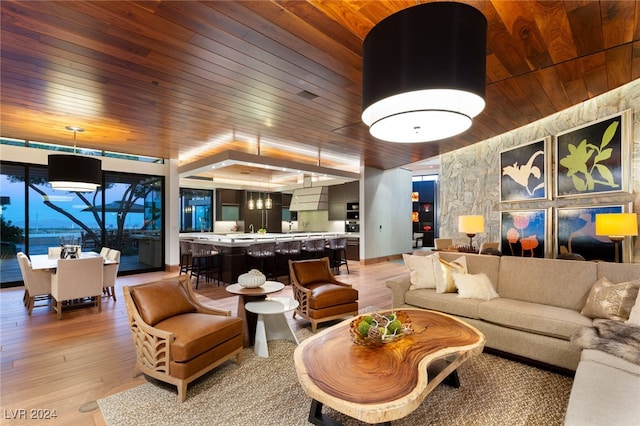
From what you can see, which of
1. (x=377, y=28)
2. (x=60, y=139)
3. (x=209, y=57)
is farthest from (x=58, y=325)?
(x=377, y=28)

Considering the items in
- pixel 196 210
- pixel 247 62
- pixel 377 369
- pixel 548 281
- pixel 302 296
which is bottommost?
pixel 302 296

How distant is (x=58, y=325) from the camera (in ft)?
13.5

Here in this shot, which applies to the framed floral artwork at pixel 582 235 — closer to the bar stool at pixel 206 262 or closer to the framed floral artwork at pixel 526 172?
the framed floral artwork at pixel 526 172

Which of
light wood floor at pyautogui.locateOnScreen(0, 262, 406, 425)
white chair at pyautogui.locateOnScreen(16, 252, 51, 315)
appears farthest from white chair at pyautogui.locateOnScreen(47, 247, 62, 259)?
white chair at pyautogui.locateOnScreen(16, 252, 51, 315)

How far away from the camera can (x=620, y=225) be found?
3.36 m

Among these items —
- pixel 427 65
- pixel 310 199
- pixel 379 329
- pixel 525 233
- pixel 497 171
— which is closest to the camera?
pixel 427 65

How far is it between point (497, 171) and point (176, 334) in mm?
5949

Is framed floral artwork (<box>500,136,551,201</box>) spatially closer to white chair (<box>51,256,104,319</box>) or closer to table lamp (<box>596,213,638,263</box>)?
table lamp (<box>596,213,638,263</box>)

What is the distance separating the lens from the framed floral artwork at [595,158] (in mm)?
3754

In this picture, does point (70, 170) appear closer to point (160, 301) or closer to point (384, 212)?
point (160, 301)

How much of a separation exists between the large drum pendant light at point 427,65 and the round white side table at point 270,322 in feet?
7.62

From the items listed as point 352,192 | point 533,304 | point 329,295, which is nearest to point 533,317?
point 533,304

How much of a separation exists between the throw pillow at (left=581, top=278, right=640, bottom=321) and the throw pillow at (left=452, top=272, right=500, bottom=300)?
837 millimetres

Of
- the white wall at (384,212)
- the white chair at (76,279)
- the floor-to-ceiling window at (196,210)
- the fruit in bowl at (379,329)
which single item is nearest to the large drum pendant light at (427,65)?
the fruit in bowl at (379,329)
